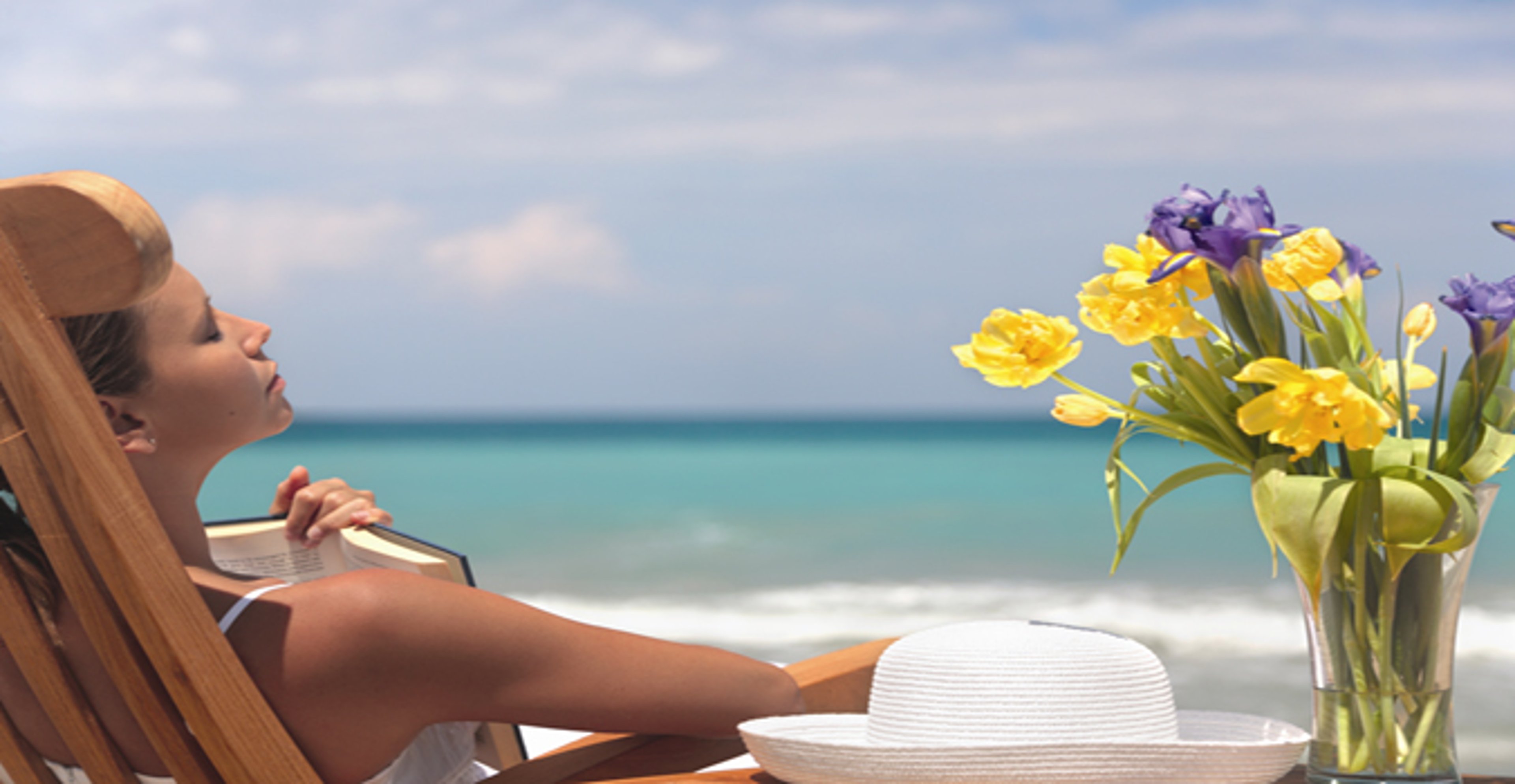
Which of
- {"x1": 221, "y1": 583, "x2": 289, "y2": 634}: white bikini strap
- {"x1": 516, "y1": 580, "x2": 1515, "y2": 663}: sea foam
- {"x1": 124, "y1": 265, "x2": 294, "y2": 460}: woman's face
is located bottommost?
{"x1": 516, "y1": 580, "x2": 1515, "y2": 663}: sea foam

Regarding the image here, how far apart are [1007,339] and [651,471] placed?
21.8 meters

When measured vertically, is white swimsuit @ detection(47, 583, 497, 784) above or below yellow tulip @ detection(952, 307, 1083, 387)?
below

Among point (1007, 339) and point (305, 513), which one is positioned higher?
point (1007, 339)

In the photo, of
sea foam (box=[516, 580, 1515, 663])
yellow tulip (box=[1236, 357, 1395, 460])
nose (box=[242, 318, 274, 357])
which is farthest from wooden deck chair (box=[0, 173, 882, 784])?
sea foam (box=[516, 580, 1515, 663])

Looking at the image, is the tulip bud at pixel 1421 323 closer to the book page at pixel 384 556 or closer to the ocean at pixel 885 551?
the book page at pixel 384 556

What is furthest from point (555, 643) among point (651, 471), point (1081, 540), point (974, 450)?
point (974, 450)

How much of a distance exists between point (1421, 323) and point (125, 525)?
108 centimetres

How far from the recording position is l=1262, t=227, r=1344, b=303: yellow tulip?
3.42 ft

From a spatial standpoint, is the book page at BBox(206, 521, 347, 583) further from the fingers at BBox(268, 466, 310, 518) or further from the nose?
the nose

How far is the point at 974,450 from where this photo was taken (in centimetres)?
2655

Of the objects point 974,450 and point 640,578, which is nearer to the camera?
point 640,578

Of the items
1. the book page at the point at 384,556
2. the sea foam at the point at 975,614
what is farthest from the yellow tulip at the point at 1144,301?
the sea foam at the point at 975,614

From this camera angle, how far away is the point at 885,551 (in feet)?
40.2

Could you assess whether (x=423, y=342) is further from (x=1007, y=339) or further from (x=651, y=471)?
(x=1007, y=339)
